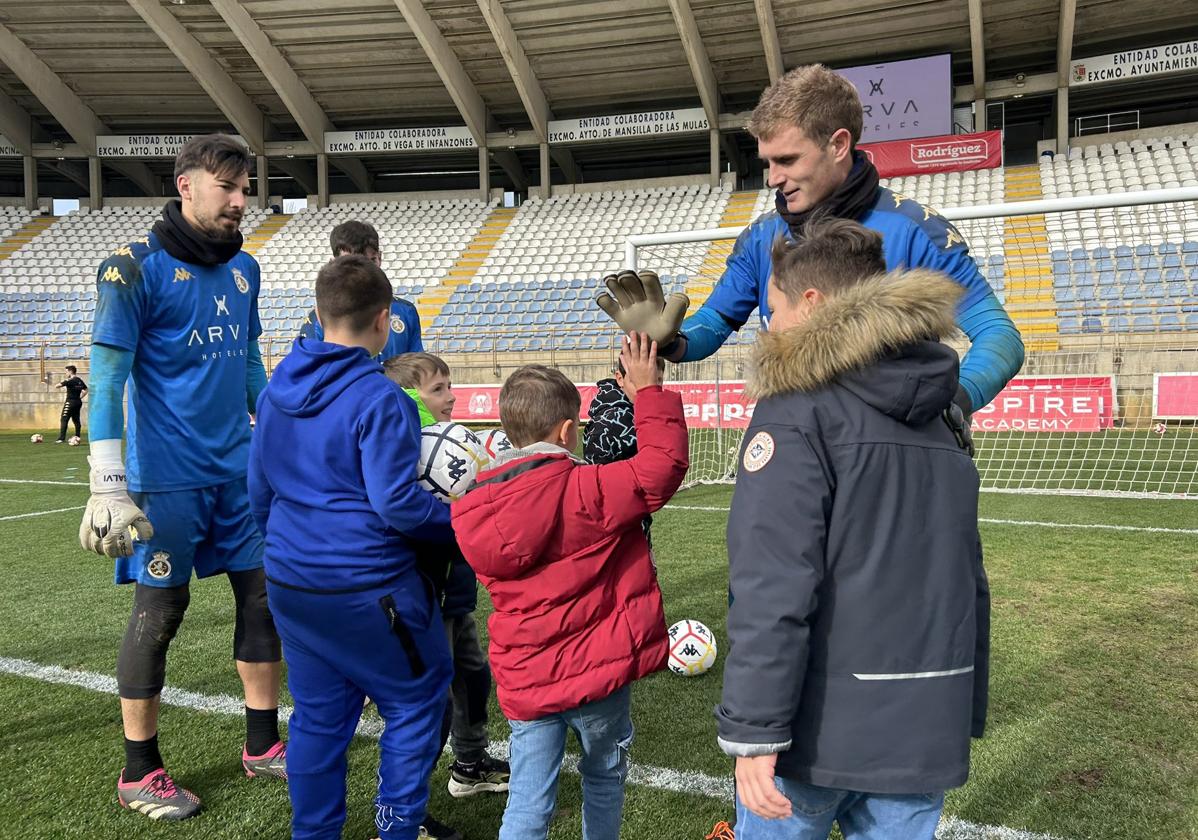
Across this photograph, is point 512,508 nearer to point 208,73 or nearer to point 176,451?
point 176,451

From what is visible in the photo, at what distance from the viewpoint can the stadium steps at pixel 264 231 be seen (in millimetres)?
23992

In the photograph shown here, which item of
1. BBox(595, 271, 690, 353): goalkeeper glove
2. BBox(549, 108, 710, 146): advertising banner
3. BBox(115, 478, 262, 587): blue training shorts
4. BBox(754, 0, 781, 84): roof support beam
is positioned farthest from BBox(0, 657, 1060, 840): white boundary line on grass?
BBox(549, 108, 710, 146): advertising banner

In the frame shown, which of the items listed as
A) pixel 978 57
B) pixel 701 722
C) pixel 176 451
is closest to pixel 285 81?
pixel 978 57

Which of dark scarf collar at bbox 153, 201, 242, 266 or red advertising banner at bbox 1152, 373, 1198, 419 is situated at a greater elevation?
dark scarf collar at bbox 153, 201, 242, 266

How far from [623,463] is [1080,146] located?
934 inches

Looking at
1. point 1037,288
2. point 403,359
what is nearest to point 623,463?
point 403,359

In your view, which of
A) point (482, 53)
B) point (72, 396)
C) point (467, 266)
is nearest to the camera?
point (72, 396)

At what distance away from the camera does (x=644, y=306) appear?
5.68ft

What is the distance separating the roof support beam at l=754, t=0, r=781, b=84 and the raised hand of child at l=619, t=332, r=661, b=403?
17744 millimetres

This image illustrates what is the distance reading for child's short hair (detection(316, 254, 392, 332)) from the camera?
2.07 meters

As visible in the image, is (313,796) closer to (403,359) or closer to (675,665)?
(403,359)

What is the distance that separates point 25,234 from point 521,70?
16169mm

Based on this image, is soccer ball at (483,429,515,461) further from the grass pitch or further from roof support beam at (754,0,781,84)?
roof support beam at (754,0,781,84)

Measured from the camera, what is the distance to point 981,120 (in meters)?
20.8
